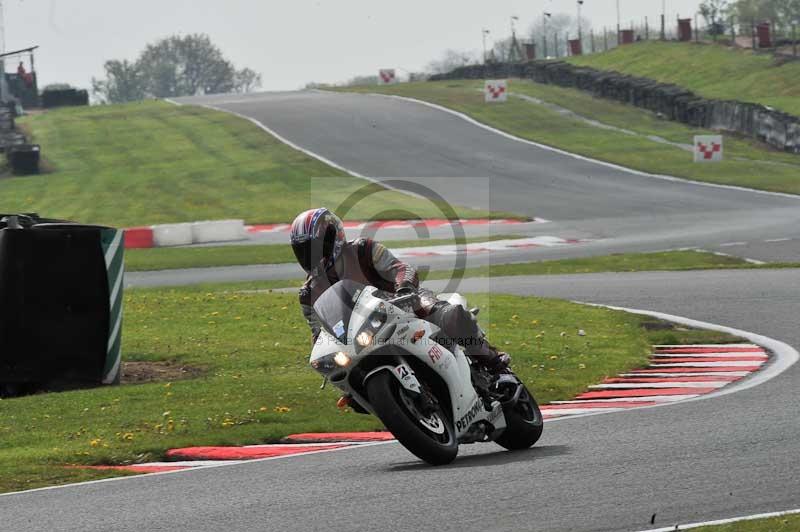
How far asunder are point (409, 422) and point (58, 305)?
635 centimetres

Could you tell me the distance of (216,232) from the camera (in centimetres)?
3384

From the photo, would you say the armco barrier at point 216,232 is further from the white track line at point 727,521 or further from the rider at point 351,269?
the white track line at point 727,521

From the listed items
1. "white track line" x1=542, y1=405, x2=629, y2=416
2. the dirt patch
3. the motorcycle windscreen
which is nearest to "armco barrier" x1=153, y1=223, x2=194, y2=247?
the dirt patch

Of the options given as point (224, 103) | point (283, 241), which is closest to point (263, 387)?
point (283, 241)

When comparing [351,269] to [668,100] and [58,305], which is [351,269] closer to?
[58,305]

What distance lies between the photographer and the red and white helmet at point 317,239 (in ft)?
28.3

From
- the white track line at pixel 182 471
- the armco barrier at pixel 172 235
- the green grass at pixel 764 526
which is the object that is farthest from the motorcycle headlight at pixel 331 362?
the armco barrier at pixel 172 235

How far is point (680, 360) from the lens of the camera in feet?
45.5

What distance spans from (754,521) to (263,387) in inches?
Result: 268

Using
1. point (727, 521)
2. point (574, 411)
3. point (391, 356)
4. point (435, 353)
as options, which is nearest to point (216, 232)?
point (574, 411)

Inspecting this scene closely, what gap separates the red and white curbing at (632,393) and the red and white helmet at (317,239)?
5.40ft

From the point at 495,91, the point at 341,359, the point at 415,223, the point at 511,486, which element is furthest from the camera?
the point at 495,91

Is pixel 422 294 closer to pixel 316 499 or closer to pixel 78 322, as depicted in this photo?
pixel 316 499

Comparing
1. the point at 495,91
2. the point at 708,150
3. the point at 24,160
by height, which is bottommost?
the point at 708,150
